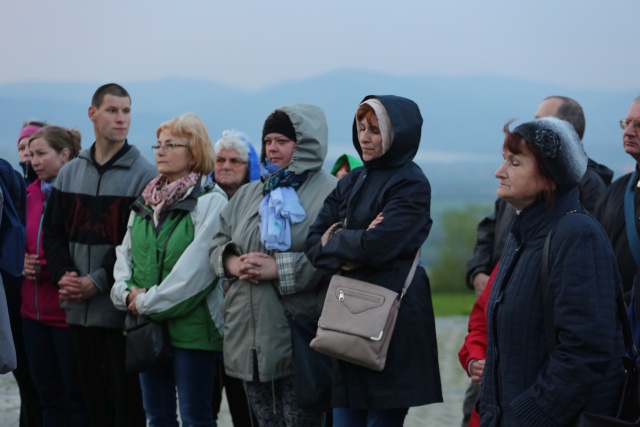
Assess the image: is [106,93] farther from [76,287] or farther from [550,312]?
[550,312]

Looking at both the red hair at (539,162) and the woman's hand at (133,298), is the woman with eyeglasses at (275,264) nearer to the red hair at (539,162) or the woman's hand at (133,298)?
the woman's hand at (133,298)

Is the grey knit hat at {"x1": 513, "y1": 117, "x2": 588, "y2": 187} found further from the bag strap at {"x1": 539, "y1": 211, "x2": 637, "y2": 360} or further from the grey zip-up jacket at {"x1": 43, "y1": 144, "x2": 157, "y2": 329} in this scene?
the grey zip-up jacket at {"x1": 43, "y1": 144, "x2": 157, "y2": 329}

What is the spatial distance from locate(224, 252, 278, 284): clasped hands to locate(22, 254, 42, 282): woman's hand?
178cm

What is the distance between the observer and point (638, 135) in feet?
16.9

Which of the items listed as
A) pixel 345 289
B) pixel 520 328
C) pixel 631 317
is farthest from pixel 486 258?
pixel 520 328

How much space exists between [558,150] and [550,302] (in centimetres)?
53

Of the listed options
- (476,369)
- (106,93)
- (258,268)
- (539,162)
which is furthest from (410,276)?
(106,93)

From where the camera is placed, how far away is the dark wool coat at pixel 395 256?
15.2 feet

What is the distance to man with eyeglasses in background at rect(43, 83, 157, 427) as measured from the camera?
6.28m

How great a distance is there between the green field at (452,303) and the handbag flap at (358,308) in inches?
461

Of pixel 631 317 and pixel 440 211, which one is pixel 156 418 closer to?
pixel 631 317

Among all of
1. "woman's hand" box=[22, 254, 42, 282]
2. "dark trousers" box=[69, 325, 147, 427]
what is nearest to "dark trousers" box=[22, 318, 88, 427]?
"dark trousers" box=[69, 325, 147, 427]

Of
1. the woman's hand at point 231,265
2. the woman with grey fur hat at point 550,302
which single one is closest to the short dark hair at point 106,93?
the woman's hand at point 231,265

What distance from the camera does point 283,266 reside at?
17.4 ft
